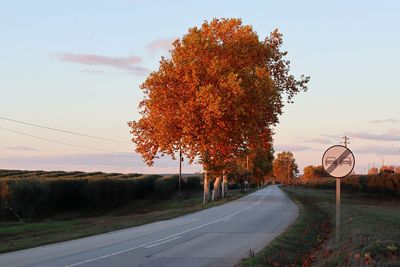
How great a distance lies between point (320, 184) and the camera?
129 metres

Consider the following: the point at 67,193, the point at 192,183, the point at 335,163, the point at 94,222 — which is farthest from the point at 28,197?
the point at 335,163

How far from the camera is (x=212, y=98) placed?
35000 millimetres

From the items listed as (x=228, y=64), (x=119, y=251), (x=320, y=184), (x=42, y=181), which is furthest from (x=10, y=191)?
(x=320, y=184)

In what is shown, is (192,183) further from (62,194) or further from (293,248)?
(293,248)

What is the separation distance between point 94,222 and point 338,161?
24716 millimetres

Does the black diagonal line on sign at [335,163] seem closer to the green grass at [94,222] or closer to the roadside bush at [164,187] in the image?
the green grass at [94,222]

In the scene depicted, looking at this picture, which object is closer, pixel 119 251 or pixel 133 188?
pixel 119 251

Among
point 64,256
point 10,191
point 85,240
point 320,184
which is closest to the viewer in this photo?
point 64,256

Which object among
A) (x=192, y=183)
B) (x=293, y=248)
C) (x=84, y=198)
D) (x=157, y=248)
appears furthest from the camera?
(x=192, y=183)

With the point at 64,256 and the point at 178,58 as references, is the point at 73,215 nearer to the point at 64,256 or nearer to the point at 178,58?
the point at 178,58

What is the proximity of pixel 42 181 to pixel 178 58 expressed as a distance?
26.0m

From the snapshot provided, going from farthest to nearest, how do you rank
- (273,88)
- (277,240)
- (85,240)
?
(273,88)
(85,240)
(277,240)

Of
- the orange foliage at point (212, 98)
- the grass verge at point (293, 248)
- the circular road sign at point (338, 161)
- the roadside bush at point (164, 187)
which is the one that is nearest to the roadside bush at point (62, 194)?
the roadside bush at point (164, 187)

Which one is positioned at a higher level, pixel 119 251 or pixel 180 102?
pixel 180 102
